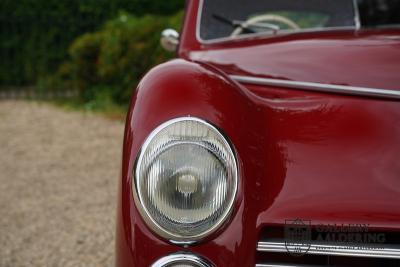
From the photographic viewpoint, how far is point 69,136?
6.57m

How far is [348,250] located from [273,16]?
1665 millimetres

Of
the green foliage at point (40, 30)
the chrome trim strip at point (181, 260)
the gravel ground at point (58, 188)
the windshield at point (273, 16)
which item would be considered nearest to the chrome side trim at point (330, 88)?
the chrome trim strip at point (181, 260)

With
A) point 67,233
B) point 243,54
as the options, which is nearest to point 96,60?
point 67,233

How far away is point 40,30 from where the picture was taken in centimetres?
952

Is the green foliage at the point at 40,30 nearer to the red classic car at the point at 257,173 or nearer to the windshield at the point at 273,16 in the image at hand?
the windshield at the point at 273,16

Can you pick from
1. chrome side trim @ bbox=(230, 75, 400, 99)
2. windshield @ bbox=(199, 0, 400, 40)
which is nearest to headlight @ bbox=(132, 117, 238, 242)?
chrome side trim @ bbox=(230, 75, 400, 99)

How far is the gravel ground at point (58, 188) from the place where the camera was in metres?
3.30

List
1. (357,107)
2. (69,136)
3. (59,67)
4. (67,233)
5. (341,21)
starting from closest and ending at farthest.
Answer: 1. (357,107)
2. (341,21)
3. (67,233)
4. (69,136)
5. (59,67)

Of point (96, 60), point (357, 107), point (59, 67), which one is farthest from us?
point (59, 67)

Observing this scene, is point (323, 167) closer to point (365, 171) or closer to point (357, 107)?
point (365, 171)

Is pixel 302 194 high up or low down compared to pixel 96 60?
up

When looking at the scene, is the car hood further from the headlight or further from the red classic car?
the headlight

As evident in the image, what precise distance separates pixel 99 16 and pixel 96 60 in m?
1.64

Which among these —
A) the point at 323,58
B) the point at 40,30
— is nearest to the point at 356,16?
the point at 323,58
